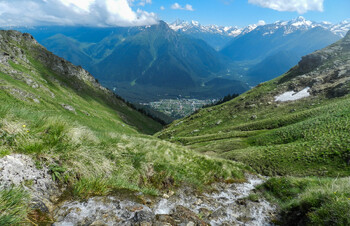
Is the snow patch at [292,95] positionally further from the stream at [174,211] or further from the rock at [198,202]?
the rock at [198,202]

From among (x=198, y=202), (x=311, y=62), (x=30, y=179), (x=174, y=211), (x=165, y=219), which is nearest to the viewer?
(x=30, y=179)

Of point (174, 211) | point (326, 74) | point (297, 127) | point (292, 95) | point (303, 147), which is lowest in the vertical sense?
point (174, 211)

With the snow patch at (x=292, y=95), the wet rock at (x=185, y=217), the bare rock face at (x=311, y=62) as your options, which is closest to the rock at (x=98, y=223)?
the wet rock at (x=185, y=217)

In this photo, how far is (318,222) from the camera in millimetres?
5574

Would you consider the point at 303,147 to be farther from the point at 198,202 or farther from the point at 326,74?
the point at 326,74

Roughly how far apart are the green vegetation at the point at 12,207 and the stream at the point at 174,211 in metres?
0.87

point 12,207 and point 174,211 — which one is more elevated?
point 12,207

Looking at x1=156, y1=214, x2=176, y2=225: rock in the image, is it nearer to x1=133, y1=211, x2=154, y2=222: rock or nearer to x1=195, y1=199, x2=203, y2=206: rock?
x1=133, y1=211, x2=154, y2=222: rock

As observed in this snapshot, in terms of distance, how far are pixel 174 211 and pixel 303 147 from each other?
87.2 ft

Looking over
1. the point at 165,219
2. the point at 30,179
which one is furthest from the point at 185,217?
the point at 30,179

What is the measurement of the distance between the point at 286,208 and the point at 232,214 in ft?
9.22

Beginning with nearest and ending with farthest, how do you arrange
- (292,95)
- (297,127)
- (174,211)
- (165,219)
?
(165,219) → (174,211) → (297,127) → (292,95)

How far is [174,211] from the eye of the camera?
5.97m

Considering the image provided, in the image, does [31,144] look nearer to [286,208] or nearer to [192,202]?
[192,202]
